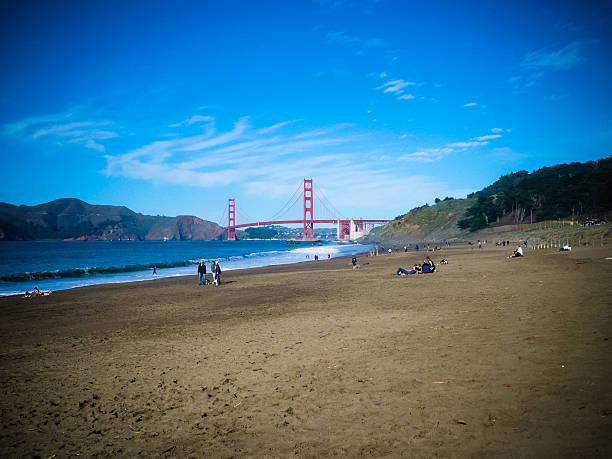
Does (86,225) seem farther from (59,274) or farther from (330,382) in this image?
(330,382)

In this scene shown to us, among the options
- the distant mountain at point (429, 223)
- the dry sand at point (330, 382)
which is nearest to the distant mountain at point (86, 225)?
the distant mountain at point (429, 223)

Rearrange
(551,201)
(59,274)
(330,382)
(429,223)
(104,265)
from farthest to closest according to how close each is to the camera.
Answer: (429,223) < (551,201) < (104,265) < (59,274) < (330,382)

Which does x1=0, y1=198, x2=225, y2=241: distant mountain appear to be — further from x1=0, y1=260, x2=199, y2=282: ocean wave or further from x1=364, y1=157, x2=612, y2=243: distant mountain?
x1=0, y1=260, x2=199, y2=282: ocean wave

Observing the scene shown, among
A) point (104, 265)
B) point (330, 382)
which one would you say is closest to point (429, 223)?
point (104, 265)

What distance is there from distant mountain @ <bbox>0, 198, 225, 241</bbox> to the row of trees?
141079 millimetres

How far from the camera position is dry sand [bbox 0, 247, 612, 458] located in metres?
3.22

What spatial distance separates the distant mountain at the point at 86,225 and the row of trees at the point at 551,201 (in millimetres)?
141079

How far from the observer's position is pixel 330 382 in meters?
4.64

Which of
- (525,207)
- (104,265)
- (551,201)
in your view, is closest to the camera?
(104,265)

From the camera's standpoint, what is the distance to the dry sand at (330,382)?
322 cm

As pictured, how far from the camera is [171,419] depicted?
400cm

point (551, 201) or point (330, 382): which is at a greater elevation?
point (551, 201)

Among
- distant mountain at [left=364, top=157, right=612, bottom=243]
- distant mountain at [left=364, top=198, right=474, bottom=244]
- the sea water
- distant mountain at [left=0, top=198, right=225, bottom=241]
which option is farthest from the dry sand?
distant mountain at [left=0, top=198, right=225, bottom=241]

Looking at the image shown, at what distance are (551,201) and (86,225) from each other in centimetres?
17777
